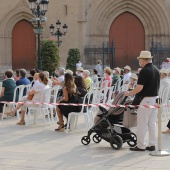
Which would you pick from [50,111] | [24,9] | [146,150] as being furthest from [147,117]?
[24,9]

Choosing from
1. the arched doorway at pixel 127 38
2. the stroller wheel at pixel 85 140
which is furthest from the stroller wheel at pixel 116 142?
the arched doorway at pixel 127 38

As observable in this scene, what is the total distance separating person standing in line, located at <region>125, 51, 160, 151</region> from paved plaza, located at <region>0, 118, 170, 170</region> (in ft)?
0.82

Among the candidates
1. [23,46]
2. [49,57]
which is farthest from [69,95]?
[23,46]

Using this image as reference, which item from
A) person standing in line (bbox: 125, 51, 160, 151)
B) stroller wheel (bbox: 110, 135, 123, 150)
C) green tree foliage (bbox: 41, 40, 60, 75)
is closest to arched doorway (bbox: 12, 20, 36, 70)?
green tree foliage (bbox: 41, 40, 60, 75)

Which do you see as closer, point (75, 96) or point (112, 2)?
point (75, 96)

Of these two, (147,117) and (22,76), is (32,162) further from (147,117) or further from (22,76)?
(22,76)

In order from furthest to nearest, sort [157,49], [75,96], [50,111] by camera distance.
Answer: [157,49] → [50,111] → [75,96]

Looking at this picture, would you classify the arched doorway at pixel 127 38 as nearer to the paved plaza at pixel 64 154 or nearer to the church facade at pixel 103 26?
the church facade at pixel 103 26

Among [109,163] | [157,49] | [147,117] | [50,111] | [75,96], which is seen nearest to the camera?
[109,163]

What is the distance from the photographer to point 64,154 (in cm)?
866

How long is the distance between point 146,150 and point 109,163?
122 cm

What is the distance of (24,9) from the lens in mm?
30828

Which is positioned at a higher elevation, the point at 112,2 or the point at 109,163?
the point at 112,2


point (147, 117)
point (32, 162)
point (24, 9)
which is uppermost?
point (24, 9)
